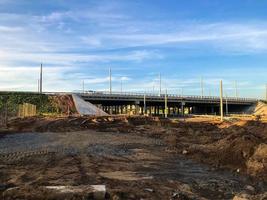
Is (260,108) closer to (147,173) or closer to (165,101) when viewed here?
(165,101)

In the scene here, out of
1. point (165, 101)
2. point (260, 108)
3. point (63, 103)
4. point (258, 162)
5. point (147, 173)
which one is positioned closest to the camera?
point (147, 173)

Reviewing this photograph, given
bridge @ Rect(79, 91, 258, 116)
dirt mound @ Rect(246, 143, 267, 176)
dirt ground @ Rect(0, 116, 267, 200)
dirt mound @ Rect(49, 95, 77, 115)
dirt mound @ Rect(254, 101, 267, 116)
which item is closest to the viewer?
dirt ground @ Rect(0, 116, 267, 200)

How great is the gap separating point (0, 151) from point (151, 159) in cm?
889

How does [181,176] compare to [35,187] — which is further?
[181,176]

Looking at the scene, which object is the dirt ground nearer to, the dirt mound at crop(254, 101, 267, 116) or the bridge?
the bridge

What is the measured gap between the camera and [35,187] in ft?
38.8

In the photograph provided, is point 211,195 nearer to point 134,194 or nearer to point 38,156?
point 134,194

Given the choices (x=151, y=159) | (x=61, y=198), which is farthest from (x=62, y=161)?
(x=61, y=198)

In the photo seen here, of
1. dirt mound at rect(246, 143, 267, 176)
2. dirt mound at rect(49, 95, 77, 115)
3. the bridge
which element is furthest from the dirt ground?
the bridge

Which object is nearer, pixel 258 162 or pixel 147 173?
pixel 147 173

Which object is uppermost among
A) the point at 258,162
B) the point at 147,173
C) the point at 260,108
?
the point at 260,108

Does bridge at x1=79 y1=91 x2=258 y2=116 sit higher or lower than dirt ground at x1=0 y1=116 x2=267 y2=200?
higher

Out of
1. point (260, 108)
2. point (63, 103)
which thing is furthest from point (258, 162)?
point (260, 108)

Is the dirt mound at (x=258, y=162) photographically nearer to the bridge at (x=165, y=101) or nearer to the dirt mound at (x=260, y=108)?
the bridge at (x=165, y=101)
